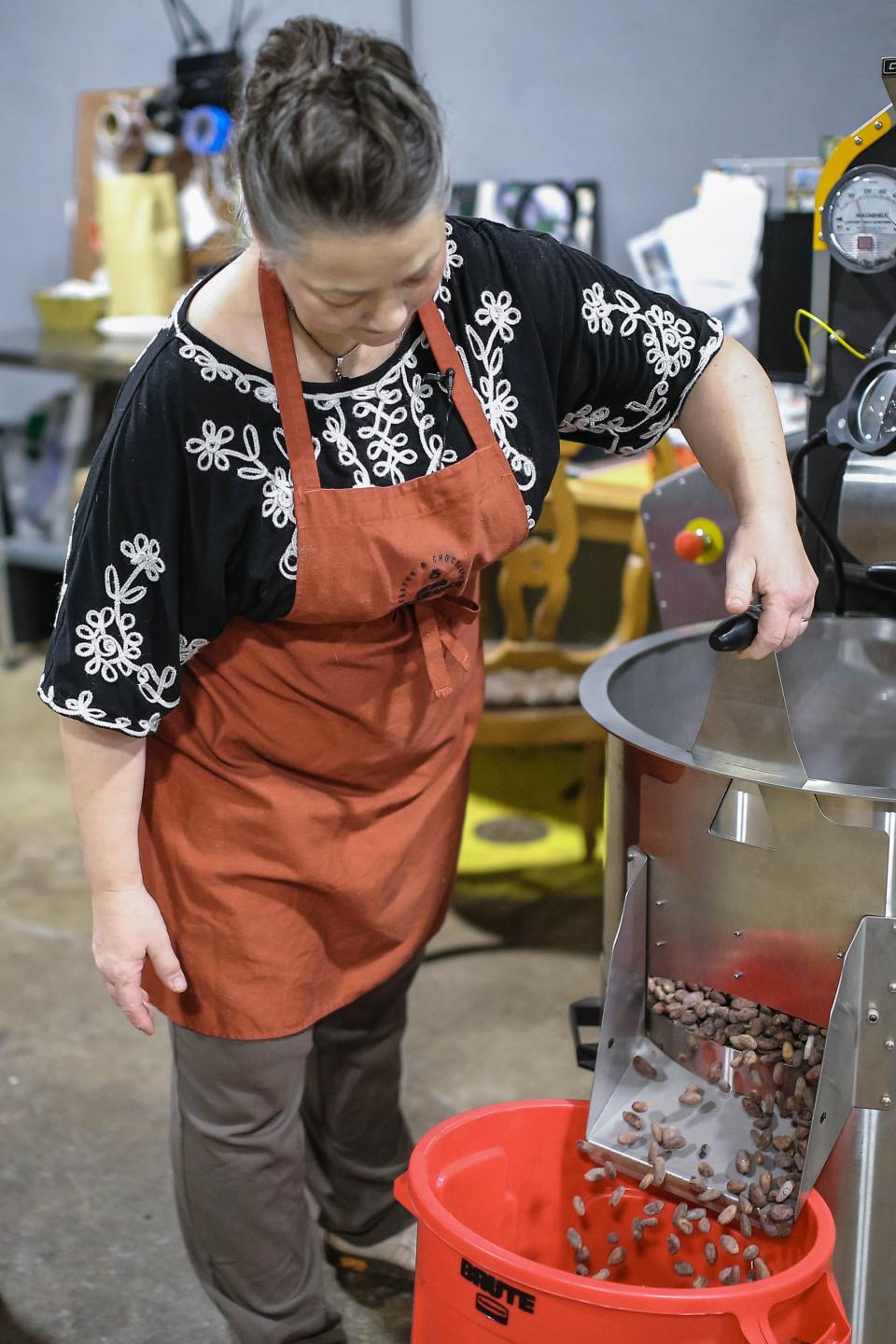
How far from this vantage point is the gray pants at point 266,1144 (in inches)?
56.1

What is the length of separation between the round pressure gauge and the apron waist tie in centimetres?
54

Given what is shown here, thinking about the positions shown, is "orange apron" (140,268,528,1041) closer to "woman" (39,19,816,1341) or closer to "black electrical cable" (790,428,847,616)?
"woman" (39,19,816,1341)

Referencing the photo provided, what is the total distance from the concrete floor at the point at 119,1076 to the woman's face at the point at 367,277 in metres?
1.21

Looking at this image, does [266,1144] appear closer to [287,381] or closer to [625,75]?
[287,381]

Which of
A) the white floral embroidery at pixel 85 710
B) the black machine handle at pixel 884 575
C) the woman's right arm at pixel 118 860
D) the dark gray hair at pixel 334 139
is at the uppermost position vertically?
the dark gray hair at pixel 334 139

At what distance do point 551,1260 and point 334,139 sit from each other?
3.32 ft

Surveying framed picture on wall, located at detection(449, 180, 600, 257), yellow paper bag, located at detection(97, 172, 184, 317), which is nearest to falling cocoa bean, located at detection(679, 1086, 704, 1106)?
framed picture on wall, located at detection(449, 180, 600, 257)

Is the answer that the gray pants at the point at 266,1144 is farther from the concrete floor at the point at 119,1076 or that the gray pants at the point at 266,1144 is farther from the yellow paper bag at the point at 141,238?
the yellow paper bag at the point at 141,238

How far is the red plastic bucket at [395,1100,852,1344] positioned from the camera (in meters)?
1.05

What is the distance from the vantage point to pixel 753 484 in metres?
1.28

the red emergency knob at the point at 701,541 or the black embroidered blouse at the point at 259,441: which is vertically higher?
the black embroidered blouse at the point at 259,441

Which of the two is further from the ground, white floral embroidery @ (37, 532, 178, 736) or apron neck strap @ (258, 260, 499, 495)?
apron neck strap @ (258, 260, 499, 495)

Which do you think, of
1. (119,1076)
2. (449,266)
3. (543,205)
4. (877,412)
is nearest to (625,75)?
(543,205)

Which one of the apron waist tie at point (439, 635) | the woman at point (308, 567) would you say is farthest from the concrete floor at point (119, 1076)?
the apron waist tie at point (439, 635)
